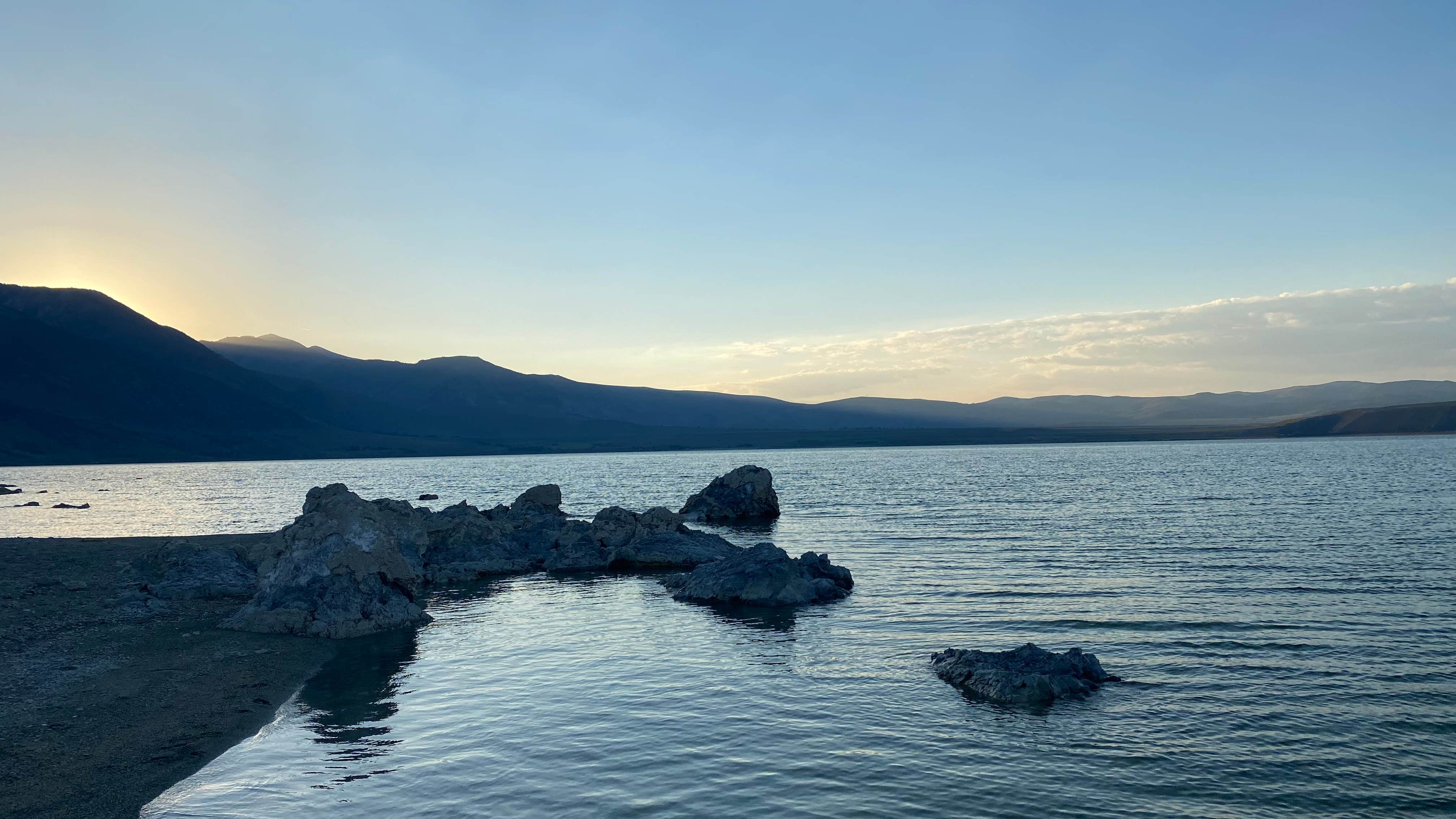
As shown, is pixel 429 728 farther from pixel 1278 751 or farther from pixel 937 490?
pixel 937 490

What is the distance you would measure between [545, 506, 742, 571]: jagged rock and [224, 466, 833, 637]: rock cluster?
0.07 meters

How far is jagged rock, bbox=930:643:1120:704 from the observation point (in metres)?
18.5

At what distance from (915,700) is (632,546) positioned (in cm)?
2578

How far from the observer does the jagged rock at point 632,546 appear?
4222 centimetres

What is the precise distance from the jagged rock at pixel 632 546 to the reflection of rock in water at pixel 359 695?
15.8 metres

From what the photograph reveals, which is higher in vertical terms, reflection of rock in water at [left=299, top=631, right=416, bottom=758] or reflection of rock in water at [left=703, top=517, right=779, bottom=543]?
reflection of rock in water at [left=299, top=631, right=416, bottom=758]

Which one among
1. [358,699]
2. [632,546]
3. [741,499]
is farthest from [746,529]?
[358,699]

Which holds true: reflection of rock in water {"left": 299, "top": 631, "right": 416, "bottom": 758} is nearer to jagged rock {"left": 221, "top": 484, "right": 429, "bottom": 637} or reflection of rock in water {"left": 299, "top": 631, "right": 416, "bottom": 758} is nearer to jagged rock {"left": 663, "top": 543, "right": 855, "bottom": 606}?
jagged rock {"left": 221, "top": 484, "right": 429, "bottom": 637}

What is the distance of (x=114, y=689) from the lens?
1947cm

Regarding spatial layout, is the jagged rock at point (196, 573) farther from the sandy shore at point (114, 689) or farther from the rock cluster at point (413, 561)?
the sandy shore at point (114, 689)

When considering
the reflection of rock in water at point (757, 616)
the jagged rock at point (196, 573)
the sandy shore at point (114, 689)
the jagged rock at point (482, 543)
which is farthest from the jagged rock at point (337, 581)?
the reflection of rock in water at point (757, 616)

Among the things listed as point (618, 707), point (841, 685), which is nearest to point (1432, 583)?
point (841, 685)

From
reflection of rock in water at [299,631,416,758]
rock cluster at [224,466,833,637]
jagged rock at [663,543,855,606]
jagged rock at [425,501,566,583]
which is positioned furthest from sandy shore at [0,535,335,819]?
jagged rock at [663,543,855,606]

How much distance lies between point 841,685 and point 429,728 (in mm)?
9051
